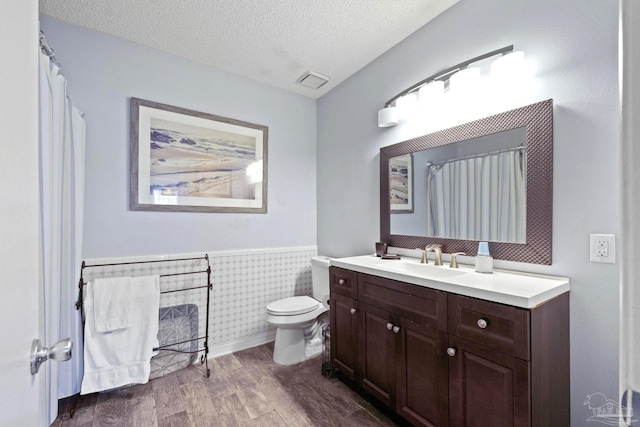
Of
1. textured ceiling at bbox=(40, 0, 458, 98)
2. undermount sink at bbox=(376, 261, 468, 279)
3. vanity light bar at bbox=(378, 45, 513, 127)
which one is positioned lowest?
undermount sink at bbox=(376, 261, 468, 279)

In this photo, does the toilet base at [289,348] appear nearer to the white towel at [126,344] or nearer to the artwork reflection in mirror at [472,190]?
the white towel at [126,344]

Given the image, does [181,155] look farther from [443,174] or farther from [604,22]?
[604,22]

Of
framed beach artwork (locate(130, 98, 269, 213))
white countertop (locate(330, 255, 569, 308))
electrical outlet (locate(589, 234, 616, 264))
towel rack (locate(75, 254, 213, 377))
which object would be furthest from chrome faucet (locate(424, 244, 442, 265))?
towel rack (locate(75, 254, 213, 377))

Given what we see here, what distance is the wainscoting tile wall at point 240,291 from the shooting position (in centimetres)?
234

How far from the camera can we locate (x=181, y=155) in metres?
2.30

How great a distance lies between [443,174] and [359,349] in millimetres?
1261

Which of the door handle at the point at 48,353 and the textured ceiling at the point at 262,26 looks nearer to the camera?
the door handle at the point at 48,353

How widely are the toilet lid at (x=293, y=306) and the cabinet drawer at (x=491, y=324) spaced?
1240 mm

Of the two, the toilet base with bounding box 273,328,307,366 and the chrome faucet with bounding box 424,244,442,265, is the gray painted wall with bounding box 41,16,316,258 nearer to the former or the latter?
the toilet base with bounding box 273,328,307,366

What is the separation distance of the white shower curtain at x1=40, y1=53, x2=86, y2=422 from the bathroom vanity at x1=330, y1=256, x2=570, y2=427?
164 cm

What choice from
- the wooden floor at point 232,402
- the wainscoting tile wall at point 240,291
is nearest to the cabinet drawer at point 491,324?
the wooden floor at point 232,402

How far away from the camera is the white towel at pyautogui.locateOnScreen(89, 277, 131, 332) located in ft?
6.00

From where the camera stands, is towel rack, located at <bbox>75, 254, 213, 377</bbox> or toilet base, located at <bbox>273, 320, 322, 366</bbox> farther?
toilet base, located at <bbox>273, 320, 322, 366</bbox>

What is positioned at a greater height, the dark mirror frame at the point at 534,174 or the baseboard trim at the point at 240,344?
the dark mirror frame at the point at 534,174
